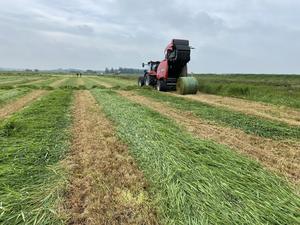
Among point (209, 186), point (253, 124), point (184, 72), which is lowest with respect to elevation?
point (253, 124)

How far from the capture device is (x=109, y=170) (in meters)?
5.25

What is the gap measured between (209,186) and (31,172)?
2.70 m

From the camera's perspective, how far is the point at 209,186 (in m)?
4.23

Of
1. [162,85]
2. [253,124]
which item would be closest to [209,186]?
[253,124]

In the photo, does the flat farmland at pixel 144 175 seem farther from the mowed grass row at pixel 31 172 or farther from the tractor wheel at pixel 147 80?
the tractor wheel at pixel 147 80

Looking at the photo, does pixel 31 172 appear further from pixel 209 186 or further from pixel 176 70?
pixel 176 70

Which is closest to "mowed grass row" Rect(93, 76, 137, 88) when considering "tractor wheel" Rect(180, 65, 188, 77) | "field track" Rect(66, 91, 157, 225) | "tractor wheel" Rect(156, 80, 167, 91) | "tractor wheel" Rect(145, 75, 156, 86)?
"tractor wheel" Rect(145, 75, 156, 86)

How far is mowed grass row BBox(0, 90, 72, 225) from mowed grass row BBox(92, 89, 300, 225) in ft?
4.39

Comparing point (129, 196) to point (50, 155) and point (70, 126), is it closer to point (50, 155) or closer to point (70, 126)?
point (50, 155)

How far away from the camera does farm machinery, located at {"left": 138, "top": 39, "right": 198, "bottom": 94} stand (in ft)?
68.0

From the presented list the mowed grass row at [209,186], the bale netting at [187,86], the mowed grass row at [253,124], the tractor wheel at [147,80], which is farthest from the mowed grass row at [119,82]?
the mowed grass row at [209,186]

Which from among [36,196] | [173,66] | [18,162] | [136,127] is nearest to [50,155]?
[18,162]

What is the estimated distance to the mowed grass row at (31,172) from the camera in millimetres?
3648

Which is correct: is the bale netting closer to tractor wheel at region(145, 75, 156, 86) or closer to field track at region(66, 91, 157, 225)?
tractor wheel at region(145, 75, 156, 86)
